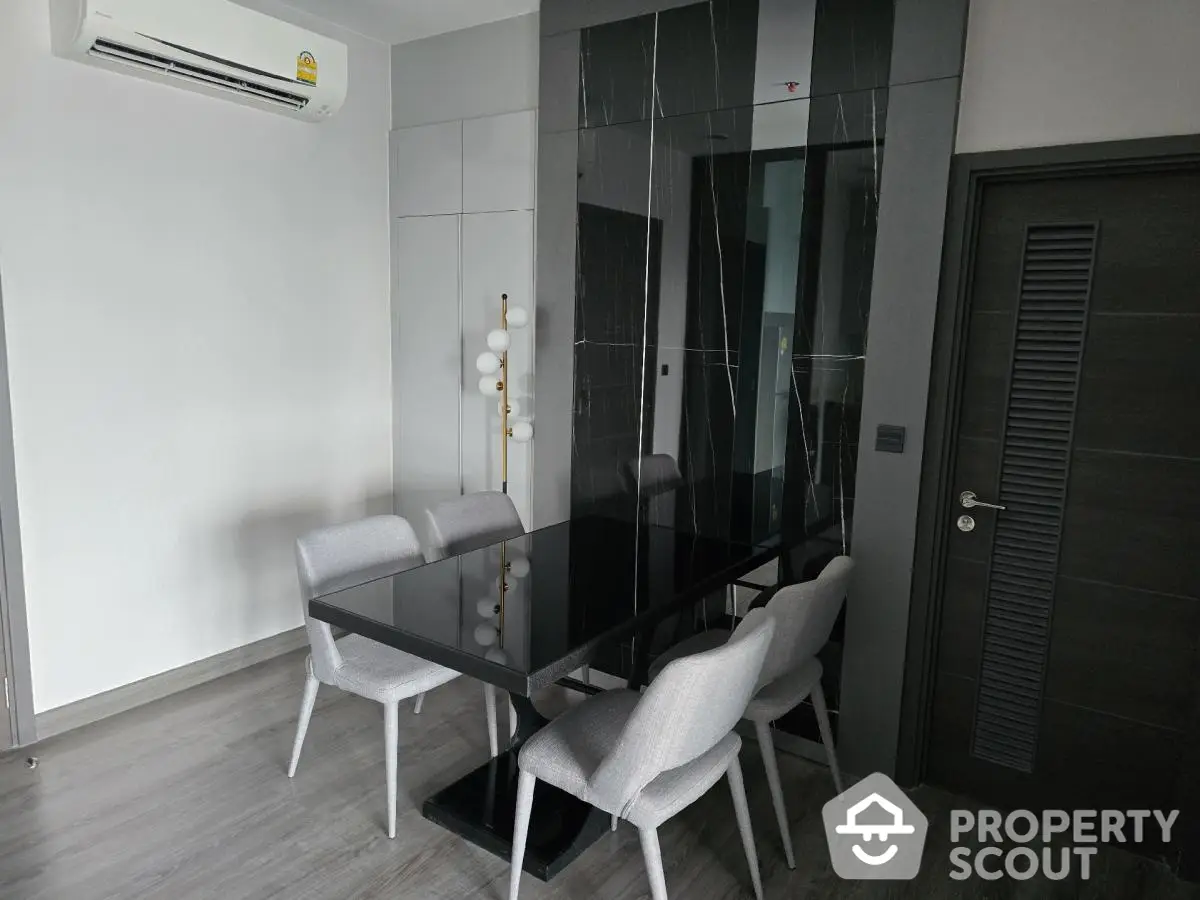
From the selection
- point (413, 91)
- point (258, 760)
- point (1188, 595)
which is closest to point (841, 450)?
point (1188, 595)

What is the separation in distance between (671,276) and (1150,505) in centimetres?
175

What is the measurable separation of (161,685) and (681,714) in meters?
2.50

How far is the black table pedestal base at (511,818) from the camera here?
238 centimetres

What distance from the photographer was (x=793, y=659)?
2373 millimetres

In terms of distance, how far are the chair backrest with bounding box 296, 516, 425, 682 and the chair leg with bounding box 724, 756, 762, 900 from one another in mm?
1219

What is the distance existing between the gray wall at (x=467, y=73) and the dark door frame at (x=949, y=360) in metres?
1.86

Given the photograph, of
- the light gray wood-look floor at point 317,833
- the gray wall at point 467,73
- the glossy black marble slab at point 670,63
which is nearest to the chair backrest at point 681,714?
the light gray wood-look floor at point 317,833

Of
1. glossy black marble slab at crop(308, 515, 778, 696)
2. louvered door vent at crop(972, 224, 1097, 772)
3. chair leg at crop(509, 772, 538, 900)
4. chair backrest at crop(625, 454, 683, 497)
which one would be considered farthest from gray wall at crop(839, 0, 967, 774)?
chair leg at crop(509, 772, 538, 900)

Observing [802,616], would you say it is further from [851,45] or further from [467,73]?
[467,73]

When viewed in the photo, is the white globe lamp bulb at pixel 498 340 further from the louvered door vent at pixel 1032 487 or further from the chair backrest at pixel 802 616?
the louvered door vent at pixel 1032 487

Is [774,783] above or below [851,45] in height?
below

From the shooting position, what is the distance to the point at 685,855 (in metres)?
2.47

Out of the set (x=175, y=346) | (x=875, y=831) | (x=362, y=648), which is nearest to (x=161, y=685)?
(x=362, y=648)

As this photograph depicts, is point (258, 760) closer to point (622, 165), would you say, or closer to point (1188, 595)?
point (622, 165)
